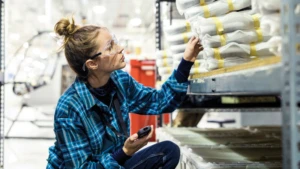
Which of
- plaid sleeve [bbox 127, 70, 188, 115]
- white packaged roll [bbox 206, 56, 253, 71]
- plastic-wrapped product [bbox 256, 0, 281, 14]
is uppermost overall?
plastic-wrapped product [bbox 256, 0, 281, 14]

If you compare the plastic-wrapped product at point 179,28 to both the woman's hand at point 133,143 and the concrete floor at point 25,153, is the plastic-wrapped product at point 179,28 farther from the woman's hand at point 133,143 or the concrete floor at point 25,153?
the concrete floor at point 25,153

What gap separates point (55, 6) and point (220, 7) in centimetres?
1035

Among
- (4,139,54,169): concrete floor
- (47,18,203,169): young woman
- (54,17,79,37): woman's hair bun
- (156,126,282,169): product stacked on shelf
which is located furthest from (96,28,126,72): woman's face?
(4,139,54,169): concrete floor

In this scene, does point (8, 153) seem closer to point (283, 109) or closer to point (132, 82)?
point (132, 82)

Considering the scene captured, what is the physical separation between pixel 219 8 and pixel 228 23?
0.47 feet

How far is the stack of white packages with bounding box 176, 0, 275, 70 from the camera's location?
5.13 ft

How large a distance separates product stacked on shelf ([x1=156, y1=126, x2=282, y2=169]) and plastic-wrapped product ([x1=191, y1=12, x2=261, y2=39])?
2.00 ft

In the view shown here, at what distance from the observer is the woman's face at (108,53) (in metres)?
1.77

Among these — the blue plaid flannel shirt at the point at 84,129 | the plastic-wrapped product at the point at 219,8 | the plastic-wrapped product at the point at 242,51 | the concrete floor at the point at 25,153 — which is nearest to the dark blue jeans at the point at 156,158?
the blue plaid flannel shirt at the point at 84,129

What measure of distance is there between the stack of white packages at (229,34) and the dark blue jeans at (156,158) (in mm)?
433

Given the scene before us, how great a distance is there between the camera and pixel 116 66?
1.80m

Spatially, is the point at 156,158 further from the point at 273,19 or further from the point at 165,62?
the point at 165,62

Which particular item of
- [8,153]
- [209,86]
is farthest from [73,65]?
[8,153]

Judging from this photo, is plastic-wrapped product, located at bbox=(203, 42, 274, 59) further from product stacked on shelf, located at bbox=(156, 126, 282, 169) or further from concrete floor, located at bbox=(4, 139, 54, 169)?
concrete floor, located at bbox=(4, 139, 54, 169)
